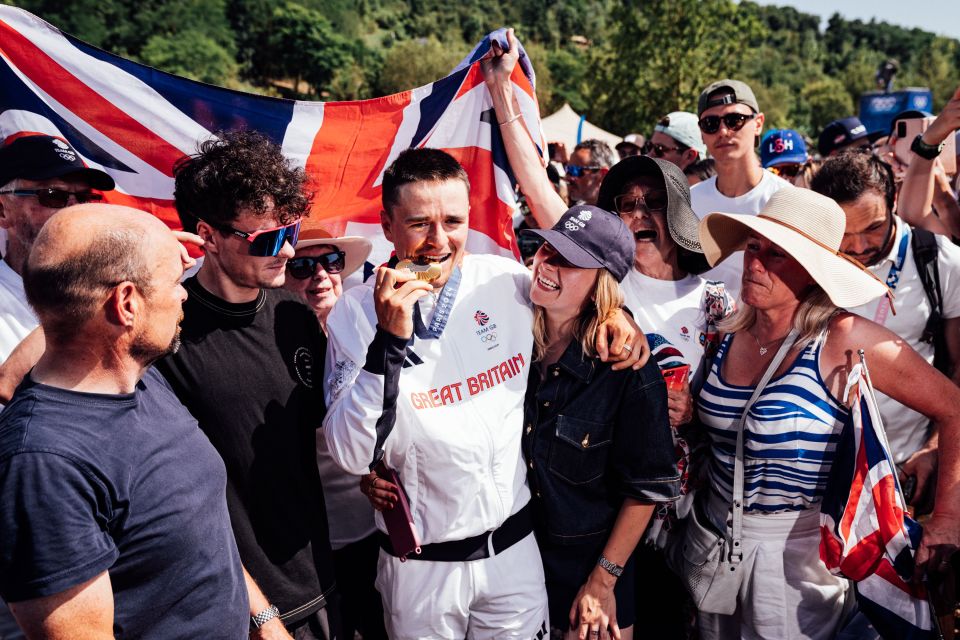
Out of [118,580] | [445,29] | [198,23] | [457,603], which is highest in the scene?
[445,29]

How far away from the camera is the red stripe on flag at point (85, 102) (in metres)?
3.13

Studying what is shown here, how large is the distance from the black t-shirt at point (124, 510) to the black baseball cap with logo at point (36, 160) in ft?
4.57

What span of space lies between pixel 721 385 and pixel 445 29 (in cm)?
12480

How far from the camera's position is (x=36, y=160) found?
288 centimetres

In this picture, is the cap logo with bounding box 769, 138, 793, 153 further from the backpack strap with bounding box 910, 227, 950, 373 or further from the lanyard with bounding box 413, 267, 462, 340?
the lanyard with bounding box 413, 267, 462, 340

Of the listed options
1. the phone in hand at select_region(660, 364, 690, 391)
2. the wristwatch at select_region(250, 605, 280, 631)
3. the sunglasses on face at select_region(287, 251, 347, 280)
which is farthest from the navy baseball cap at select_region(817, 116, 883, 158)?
the wristwatch at select_region(250, 605, 280, 631)

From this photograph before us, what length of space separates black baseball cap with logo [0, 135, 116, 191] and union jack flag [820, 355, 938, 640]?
3363 mm

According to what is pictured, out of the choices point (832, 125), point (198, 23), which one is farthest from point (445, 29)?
point (832, 125)

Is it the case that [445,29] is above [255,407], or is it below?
above

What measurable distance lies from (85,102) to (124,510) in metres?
2.47

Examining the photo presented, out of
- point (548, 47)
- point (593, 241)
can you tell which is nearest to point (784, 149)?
point (593, 241)

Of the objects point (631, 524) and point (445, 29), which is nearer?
point (631, 524)

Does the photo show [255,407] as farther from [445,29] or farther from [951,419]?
[445,29]

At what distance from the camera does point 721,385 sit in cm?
272
